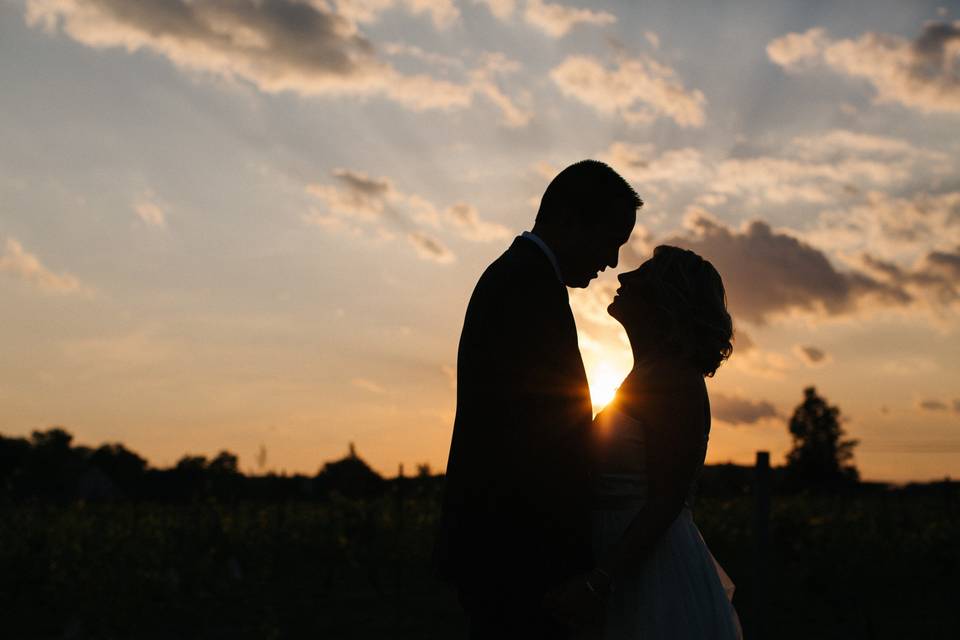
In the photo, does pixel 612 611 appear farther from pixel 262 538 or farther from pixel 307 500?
pixel 307 500

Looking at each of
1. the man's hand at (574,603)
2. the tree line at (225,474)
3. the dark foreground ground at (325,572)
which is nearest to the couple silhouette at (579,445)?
the man's hand at (574,603)

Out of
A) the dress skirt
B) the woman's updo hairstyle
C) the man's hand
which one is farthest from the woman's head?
the man's hand

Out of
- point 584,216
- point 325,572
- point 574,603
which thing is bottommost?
point 325,572

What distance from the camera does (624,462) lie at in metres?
3.43

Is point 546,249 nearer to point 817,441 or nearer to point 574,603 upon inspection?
point 574,603

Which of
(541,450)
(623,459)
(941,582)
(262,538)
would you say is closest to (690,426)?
(623,459)

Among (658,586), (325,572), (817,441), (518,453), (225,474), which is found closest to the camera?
(518,453)

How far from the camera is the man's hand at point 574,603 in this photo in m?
2.94

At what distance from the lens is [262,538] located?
15047 mm

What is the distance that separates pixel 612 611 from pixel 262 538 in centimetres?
1237

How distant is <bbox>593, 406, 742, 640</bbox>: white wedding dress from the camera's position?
11.3 feet

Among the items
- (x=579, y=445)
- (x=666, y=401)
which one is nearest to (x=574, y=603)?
(x=579, y=445)

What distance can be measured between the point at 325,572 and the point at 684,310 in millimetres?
11998

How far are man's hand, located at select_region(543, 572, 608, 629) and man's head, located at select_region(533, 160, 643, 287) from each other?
99 cm
